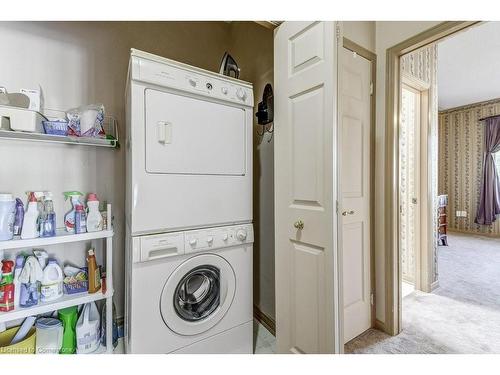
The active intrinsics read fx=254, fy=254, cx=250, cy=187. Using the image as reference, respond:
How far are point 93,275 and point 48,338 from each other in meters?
0.41

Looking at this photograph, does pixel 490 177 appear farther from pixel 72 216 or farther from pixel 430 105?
pixel 72 216

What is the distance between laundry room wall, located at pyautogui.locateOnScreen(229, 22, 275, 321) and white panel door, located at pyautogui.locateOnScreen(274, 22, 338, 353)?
42cm

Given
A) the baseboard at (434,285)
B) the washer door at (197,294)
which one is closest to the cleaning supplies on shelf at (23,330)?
A: the washer door at (197,294)

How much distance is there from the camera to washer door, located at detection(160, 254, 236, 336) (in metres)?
1.35

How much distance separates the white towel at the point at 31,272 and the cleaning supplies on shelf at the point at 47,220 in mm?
207

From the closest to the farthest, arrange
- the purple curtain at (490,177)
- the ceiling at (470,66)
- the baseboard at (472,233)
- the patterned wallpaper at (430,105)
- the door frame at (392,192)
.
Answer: the door frame at (392,192)
the patterned wallpaper at (430,105)
the ceiling at (470,66)
the purple curtain at (490,177)
the baseboard at (472,233)

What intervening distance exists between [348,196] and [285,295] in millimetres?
797

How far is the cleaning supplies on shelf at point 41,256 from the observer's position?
1480 mm

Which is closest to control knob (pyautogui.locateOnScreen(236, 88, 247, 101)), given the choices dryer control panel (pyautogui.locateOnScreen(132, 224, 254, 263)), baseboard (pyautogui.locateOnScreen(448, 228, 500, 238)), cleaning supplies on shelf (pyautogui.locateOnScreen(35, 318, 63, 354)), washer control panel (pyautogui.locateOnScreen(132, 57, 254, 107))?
washer control panel (pyautogui.locateOnScreen(132, 57, 254, 107))

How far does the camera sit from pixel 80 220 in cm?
146

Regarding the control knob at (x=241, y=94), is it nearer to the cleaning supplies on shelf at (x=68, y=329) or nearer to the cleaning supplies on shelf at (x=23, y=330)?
the cleaning supplies on shelf at (x=68, y=329)

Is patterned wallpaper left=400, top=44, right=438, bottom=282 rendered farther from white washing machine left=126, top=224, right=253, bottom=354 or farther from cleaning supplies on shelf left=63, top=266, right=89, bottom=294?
cleaning supplies on shelf left=63, top=266, right=89, bottom=294

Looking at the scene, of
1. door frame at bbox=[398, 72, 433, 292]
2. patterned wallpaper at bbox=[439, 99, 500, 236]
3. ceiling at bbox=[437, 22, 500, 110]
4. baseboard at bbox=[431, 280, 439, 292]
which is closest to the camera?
door frame at bbox=[398, 72, 433, 292]
